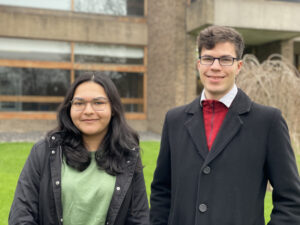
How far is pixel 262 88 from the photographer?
20.0 feet

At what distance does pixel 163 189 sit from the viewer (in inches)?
86.0

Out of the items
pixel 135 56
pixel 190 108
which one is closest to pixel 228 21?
pixel 135 56

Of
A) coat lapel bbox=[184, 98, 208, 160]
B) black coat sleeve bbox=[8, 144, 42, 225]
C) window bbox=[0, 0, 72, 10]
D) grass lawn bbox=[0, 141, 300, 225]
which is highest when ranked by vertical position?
window bbox=[0, 0, 72, 10]

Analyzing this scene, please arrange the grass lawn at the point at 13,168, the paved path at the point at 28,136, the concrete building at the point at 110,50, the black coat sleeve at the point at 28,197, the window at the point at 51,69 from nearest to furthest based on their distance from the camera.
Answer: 1. the black coat sleeve at the point at 28,197
2. the grass lawn at the point at 13,168
3. the paved path at the point at 28,136
4. the concrete building at the point at 110,50
5. the window at the point at 51,69

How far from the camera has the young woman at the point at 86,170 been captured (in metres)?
2.12

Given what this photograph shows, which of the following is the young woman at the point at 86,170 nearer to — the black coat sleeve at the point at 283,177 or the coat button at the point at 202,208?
the coat button at the point at 202,208

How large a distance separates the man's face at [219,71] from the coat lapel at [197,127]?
16 cm

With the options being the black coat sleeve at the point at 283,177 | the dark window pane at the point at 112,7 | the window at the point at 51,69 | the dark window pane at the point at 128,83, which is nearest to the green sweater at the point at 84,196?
the black coat sleeve at the point at 283,177

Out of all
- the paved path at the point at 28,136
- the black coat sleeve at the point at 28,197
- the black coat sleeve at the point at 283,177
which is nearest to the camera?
the black coat sleeve at the point at 283,177

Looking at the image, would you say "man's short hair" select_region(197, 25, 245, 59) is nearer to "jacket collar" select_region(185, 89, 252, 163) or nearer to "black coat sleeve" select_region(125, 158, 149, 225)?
"jacket collar" select_region(185, 89, 252, 163)

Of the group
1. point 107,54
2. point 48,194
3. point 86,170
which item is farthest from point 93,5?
point 48,194

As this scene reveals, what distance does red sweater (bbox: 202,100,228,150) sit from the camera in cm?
196

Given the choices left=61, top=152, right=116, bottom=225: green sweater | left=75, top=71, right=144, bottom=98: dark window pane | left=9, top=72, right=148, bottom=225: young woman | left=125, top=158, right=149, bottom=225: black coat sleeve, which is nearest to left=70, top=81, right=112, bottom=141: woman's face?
left=9, top=72, right=148, bottom=225: young woman

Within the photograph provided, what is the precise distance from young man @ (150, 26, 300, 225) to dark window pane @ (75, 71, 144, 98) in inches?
563
